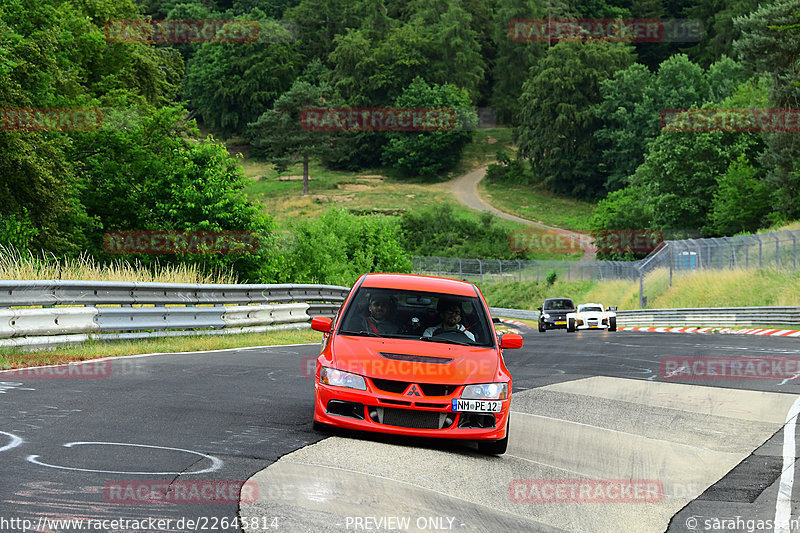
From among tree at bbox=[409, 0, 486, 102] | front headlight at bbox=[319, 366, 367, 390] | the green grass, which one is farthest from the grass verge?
front headlight at bbox=[319, 366, 367, 390]

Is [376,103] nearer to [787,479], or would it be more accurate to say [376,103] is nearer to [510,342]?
[510,342]

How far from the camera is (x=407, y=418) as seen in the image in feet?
27.8

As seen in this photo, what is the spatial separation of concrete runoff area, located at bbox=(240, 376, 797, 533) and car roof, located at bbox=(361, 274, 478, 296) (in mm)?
1549

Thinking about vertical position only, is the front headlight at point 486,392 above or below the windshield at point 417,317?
below

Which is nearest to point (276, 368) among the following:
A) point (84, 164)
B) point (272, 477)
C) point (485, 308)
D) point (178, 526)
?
point (485, 308)

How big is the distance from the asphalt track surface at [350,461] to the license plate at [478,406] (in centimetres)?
39

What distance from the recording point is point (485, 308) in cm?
1011

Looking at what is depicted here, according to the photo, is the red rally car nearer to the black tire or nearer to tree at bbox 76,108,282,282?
the black tire

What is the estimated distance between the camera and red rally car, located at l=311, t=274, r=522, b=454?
848 centimetres

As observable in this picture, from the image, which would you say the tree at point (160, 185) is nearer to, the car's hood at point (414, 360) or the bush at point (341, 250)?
the bush at point (341, 250)

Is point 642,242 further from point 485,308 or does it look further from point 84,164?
point 485,308

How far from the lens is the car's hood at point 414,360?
8.58m

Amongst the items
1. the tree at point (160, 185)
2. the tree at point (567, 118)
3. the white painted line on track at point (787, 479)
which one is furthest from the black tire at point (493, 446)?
the tree at point (567, 118)

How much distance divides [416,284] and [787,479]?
3.84m
